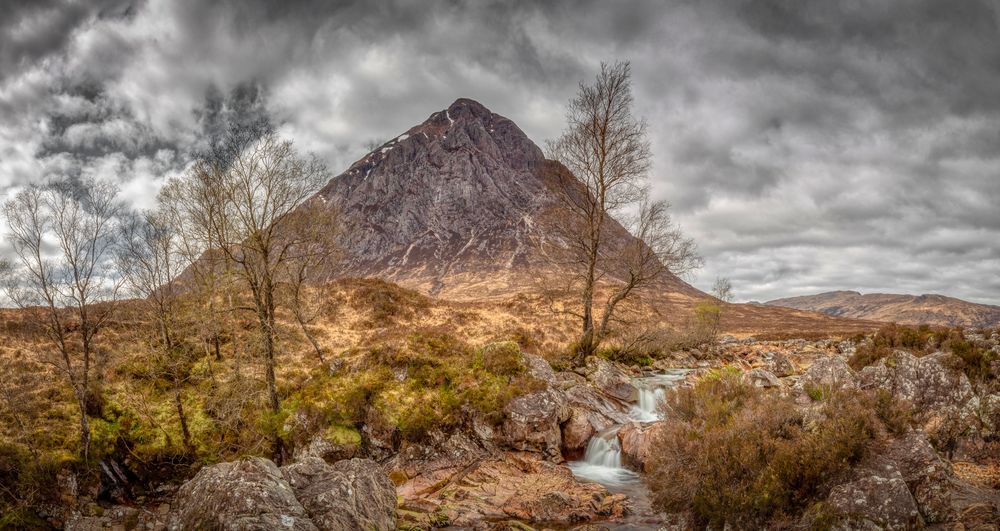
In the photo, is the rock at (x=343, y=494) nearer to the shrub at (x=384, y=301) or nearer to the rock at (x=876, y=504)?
the rock at (x=876, y=504)

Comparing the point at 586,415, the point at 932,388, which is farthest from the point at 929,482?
the point at 586,415

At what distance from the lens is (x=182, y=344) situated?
2159 cm

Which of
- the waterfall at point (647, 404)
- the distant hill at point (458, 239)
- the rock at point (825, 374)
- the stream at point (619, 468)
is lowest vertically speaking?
the stream at point (619, 468)

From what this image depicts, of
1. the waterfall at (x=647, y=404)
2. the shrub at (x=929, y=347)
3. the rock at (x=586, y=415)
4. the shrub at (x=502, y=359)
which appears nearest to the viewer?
the shrub at (x=929, y=347)

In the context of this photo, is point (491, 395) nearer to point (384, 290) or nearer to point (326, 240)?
point (326, 240)

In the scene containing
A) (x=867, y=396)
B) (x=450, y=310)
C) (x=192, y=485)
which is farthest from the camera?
(x=450, y=310)

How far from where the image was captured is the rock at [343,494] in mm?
8305

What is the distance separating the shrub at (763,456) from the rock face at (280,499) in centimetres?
581

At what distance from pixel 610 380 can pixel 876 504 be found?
42.6ft

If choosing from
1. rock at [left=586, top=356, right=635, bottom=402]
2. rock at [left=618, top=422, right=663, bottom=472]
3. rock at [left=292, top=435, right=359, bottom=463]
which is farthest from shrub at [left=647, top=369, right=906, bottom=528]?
rock at [left=292, top=435, right=359, bottom=463]

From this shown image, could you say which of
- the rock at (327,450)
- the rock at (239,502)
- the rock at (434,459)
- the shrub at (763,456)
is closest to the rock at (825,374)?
the shrub at (763,456)

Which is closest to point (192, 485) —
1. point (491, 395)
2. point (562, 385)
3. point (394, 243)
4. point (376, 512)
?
point (376, 512)

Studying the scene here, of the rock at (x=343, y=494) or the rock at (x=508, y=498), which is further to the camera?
the rock at (x=508, y=498)

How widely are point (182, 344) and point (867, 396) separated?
26.3 meters
